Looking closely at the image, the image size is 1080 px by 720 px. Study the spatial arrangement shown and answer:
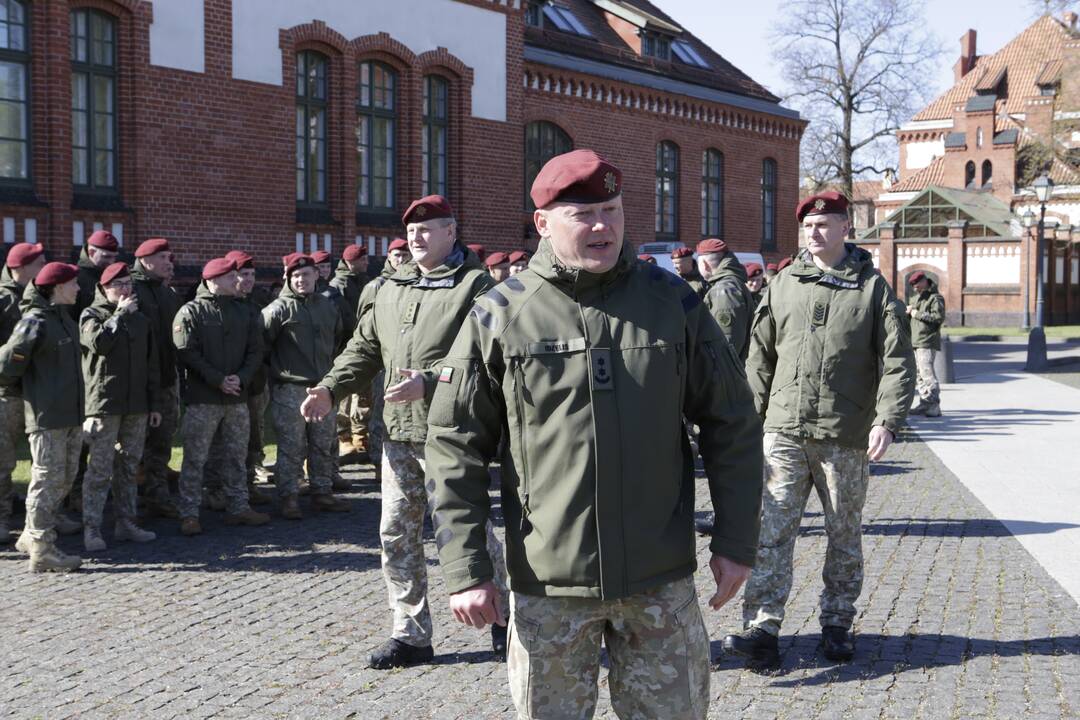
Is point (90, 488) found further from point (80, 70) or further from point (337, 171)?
point (337, 171)

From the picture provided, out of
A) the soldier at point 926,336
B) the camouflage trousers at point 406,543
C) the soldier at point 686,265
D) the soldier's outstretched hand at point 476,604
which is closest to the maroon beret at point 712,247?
the soldier at point 686,265

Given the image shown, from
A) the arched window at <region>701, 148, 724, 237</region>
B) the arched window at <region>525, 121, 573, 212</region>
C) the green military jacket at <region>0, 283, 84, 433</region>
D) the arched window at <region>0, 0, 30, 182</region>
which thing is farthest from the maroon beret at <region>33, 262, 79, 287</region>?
the arched window at <region>701, 148, 724, 237</region>

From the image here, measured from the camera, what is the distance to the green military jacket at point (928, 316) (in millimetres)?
16984

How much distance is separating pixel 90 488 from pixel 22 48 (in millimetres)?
9056

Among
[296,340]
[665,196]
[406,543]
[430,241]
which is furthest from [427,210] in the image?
[665,196]

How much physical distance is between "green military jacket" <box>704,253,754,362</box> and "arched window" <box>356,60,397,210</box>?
10559mm

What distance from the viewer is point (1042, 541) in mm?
8578

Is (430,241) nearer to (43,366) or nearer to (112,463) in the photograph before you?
(43,366)

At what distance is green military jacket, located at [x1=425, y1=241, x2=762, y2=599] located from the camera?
3.23 m

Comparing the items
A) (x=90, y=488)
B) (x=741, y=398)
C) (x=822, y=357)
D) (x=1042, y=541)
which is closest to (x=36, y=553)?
(x=90, y=488)

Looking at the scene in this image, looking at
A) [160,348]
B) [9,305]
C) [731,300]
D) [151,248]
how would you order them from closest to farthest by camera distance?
[9,305], [160,348], [151,248], [731,300]

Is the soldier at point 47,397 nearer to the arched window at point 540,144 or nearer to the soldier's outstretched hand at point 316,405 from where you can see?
the soldier's outstretched hand at point 316,405

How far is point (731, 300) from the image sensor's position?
1029 centimetres

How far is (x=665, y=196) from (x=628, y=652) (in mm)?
24749
